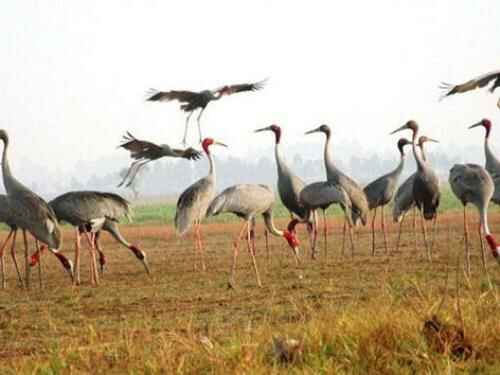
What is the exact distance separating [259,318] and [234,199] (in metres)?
3.93

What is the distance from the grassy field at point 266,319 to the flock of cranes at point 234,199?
54 centimetres

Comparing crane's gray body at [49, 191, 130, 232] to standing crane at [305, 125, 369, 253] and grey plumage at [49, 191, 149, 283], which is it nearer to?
grey plumage at [49, 191, 149, 283]

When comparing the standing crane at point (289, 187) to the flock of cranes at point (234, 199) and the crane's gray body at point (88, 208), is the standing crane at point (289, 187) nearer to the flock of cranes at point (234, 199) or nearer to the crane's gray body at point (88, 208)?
the flock of cranes at point (234, 199)

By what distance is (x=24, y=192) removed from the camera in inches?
440

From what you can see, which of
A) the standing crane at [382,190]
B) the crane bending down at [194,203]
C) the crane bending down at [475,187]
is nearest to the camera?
the crane bending down at [475,187]

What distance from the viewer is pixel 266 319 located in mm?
7637

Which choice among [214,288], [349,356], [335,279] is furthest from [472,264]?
[349,356]

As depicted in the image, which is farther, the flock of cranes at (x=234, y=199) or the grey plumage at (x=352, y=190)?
the grey plumage at (x=352, y=190)

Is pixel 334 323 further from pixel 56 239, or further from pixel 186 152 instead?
pixel 186 152

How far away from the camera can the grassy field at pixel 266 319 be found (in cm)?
527

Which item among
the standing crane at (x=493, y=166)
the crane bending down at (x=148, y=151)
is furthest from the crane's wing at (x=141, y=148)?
→ the standing crane at (x=493, y=166)

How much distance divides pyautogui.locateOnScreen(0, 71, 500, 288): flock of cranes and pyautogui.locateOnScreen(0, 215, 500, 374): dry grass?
53cm

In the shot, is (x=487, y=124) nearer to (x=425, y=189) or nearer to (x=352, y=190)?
(x=425, y=189)

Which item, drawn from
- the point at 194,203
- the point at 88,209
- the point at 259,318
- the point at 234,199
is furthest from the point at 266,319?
the point at 88,209
